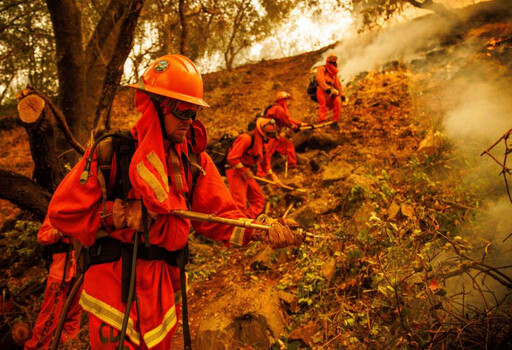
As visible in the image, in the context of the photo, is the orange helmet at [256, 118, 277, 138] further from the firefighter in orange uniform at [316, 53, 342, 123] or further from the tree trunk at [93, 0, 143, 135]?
the firefighter in orange uniform at [316, 53, 342, 123]

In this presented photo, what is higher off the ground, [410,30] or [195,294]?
[410,30]

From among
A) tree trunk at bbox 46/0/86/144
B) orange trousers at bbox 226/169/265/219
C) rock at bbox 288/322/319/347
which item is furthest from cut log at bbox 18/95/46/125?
rock at bbox 288/322/319/347

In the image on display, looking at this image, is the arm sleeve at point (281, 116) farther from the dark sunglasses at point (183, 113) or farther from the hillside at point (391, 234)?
the dark sunglasses at point (183, 113)

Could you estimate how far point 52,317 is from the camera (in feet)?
13.3

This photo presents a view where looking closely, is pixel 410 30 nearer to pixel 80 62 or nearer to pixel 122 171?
pixel 80 62

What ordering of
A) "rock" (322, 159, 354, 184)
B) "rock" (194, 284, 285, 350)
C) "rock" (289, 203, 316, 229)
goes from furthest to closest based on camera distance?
"rock" (322, 159, 354, 184), "rock" (289, 203, 316, 229), "rock" (194, 284, 285, 350)

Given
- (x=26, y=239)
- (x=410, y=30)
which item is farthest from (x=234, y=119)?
(x=26, y=239)

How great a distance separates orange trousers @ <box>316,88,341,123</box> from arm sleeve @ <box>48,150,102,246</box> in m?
8.32

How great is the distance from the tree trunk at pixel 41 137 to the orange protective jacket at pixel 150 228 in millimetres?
2214

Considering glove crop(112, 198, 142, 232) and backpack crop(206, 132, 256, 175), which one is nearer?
glove crop(112, 198, 142, 232)

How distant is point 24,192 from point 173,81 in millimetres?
3380

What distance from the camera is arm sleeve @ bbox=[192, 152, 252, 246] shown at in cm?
238

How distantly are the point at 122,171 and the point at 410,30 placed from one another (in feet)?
45.2

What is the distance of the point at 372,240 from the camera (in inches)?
136
